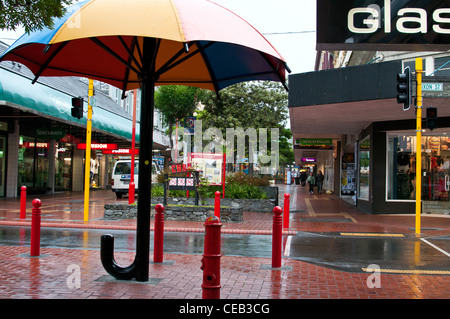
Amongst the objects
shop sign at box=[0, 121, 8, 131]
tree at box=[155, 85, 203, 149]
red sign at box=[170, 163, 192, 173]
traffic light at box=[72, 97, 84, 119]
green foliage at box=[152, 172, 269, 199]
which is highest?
tree at box=[155, 85, 203, 149]

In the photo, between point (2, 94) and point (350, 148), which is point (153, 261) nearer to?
point (2, 94)

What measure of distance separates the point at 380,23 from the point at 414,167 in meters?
9.02

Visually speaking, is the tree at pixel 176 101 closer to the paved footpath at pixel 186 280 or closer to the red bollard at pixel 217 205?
the red bollard at pixel 217 205

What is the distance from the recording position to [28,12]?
518 cm

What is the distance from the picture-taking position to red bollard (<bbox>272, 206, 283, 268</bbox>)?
25.5ft

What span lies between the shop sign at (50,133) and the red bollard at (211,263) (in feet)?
74.4

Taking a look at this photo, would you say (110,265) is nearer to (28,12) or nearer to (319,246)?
(28,12)

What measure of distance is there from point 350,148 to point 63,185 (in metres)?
19.7

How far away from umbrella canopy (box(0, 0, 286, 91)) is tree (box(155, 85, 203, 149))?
30.0m

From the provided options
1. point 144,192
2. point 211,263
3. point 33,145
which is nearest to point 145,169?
point 144,192

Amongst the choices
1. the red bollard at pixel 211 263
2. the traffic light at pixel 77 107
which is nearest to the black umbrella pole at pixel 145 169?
the red bollard at pixel 211 263

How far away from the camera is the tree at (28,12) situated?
5.07 m

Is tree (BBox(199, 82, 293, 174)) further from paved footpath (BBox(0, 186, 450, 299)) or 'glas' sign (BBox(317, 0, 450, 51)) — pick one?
paved footpath (BBox(0, 186, 450, 299))

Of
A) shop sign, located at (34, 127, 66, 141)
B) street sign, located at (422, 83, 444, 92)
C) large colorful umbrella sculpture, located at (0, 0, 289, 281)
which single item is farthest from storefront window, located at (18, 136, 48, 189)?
street sign, located at (422, 83, 444, 92)
